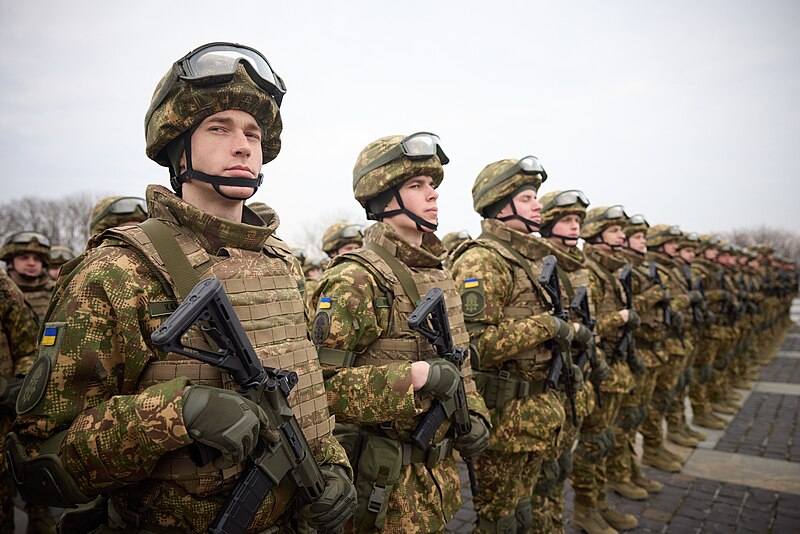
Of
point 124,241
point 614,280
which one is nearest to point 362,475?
point 124,241

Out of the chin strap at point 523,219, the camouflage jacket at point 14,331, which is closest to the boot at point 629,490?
the chin strap at point 523,219

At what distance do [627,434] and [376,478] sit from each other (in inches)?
178

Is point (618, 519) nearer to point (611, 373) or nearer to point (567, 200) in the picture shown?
point (611, 373)

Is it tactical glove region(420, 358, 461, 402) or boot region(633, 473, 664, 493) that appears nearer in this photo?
tactical glove region(420, 358, 461, 402)

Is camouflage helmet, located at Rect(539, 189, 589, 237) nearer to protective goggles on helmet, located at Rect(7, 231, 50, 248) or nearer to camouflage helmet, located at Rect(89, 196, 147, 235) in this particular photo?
camouflage helmet, located at Rect(89, 196, 147, 235)

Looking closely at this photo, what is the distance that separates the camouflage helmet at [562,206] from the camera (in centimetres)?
525

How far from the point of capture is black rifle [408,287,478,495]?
9.30ft

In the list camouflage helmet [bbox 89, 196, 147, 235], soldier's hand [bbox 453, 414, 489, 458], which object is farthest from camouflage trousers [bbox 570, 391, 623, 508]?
camouflage helmet [bbox 89, 196, 147, 235]

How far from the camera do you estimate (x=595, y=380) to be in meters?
5.09

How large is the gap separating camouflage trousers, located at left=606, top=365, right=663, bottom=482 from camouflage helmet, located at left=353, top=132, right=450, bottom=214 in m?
4.36

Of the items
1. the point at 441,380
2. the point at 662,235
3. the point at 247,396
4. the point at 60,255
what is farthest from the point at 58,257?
the point at 662,235

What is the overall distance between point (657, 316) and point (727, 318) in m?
5.13

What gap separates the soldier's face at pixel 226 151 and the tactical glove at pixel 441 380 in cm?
132

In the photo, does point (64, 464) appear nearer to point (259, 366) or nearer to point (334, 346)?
point (259, 366)
